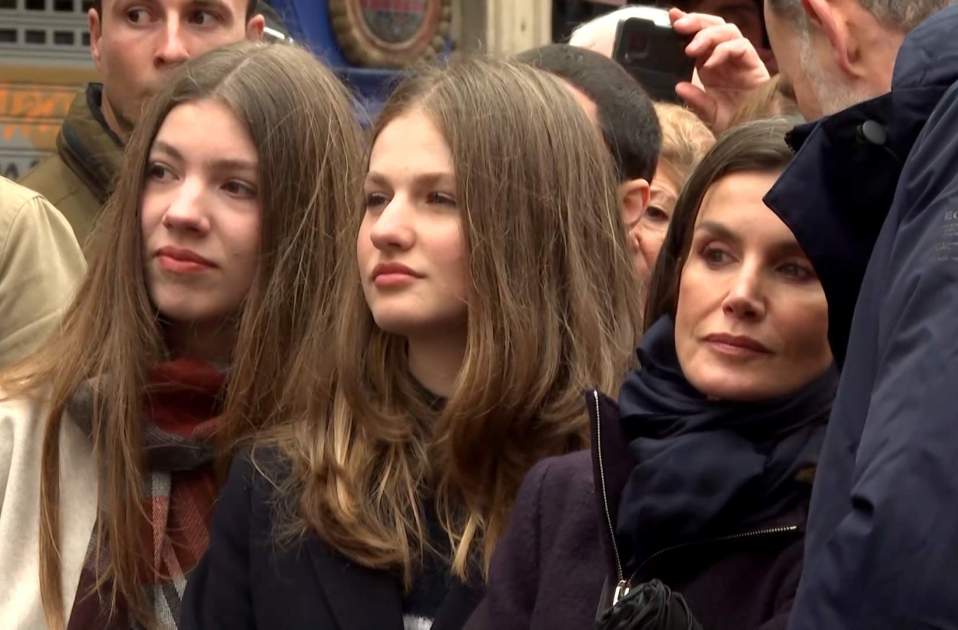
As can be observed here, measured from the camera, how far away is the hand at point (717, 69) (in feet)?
14.6

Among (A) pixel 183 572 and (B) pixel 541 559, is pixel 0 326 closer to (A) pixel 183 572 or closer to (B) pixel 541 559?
(A) pixel 183 572

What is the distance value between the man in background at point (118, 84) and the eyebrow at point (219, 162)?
710mm

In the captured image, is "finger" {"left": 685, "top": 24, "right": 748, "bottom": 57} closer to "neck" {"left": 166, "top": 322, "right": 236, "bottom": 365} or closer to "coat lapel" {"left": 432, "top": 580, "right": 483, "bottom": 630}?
Answer: "neck" {"left": 166, "top": 322, "right": 236, "bottom": 365}

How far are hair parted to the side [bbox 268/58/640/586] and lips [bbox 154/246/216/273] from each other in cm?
29

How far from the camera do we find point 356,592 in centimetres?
313

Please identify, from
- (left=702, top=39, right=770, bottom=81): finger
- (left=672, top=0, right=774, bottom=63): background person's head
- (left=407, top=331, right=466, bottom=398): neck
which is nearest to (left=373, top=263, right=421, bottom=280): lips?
(left=407, top=331, right=466, bottom=398): neck

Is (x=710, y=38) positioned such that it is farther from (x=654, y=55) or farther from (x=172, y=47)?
(x=172, y=47)

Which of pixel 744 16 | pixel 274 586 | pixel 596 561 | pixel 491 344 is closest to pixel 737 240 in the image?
pixel 596 561

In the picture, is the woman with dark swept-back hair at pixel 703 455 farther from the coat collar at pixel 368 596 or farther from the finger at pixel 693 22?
the finger at pixel 693 22

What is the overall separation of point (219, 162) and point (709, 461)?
1.42 meters

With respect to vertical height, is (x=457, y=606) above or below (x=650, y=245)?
above

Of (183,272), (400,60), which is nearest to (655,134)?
(183,272)

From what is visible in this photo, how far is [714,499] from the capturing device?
8.30ft

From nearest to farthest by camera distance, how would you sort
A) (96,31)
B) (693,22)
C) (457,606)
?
1. (457,606)
2. (693,22)
3. (96,31)
